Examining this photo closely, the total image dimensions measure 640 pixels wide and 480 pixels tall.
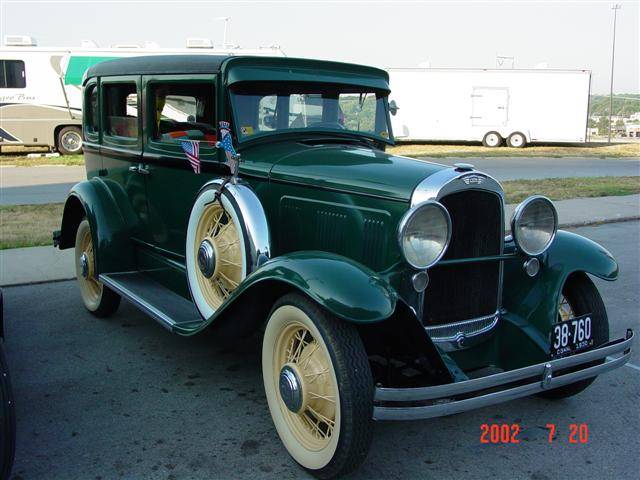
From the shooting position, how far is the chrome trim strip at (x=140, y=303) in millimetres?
3836

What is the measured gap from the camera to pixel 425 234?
3.04 metres

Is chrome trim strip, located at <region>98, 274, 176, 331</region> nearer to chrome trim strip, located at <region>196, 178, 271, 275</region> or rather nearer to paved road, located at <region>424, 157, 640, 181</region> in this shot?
chrome trim strip, located at <region>196, 178, 271, 275</region>

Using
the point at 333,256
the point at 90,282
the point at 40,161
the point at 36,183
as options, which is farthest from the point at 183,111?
the point at 40,161

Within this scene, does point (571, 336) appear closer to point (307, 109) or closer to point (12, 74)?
point (307, 109)

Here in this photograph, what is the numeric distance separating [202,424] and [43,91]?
1612 centimetres

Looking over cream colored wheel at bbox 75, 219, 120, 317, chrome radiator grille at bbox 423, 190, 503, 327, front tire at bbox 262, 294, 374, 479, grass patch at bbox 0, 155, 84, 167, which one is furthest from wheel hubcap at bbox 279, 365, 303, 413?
grass patch at bbox 0, 155, 84, 167

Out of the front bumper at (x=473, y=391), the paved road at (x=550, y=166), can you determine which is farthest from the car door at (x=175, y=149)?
the paved road at (x=550, y=166)

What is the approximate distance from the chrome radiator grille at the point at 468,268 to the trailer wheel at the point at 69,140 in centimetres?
1630

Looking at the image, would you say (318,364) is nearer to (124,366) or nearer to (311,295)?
(311,295)

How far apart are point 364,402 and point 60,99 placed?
660 inches

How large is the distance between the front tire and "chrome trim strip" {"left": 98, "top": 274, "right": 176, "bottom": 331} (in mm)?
884

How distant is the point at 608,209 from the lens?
10.0 meters

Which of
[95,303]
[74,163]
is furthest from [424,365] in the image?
[74,163]

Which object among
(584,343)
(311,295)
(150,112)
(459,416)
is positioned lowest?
(459,416)
